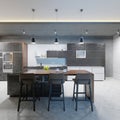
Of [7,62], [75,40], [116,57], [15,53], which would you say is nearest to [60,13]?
[15,53]

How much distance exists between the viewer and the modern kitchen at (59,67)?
4574 millimetres

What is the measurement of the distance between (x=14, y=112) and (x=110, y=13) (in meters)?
4.63

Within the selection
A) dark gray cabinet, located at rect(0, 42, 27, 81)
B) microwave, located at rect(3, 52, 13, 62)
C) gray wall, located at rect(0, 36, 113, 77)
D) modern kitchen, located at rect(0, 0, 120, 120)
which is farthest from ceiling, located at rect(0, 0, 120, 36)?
gray wall, located at rect(0, 36, 113, 77)

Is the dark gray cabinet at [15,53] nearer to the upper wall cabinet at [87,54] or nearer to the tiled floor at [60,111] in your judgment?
the upper wall cabinet at [87,54]

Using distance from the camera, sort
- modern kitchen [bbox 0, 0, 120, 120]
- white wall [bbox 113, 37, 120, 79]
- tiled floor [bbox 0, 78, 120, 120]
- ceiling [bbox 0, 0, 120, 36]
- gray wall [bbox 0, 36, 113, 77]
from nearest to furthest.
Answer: tiled floor [bbox 0, 78, 120, 120], modern kitchen [bbox 0, 0, 120, 120], ceiling [bbox 0, 0, 120, 36], white wall [bbox 113, 37, 120, 79], gray wall [bbox 0, 36, 113, 77]

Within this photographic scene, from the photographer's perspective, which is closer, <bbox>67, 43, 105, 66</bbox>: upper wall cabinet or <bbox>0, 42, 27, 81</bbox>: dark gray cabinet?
<bbox>0, 42, 27, 81</bbox>: dark gray cabinet

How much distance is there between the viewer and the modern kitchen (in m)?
4.57

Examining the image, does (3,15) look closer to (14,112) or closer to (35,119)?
(14,112)

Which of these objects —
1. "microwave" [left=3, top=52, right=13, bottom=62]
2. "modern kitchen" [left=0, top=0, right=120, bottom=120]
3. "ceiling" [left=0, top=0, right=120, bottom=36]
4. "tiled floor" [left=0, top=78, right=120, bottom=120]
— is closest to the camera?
"tiled floor" [left=0, top=78, right=120, bottom=120]

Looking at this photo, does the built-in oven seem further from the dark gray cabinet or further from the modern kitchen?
the dark gray cabinet

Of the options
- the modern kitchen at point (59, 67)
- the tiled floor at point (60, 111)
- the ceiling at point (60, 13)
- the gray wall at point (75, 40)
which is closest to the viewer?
the tiled floor at point (60, 111)

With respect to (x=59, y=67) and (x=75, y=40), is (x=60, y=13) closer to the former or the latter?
(x=59, y=67)

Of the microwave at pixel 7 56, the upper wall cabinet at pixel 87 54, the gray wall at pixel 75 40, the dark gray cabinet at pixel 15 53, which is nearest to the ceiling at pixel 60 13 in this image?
the dark gray cabinet at pixel 15 53

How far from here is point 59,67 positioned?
320 inches
